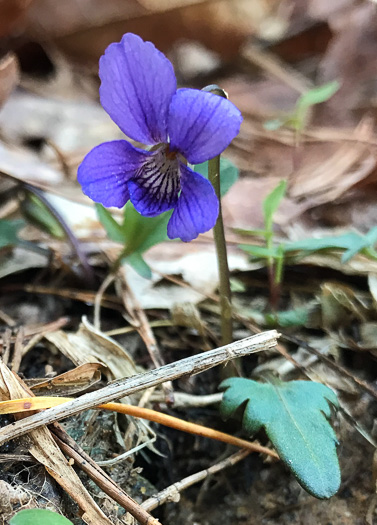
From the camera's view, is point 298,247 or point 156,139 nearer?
point 156,139

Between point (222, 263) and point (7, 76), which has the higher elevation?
point (7, 76)

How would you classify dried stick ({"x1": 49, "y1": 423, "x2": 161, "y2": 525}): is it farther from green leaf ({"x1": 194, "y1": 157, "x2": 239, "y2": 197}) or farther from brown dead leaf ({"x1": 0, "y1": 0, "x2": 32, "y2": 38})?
brown dead leaf ({"x1": 0, "y1": 0, "x2": 32, "y2": 38})

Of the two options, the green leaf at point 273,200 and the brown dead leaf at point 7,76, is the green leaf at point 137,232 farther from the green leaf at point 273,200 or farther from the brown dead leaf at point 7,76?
the brown dead leaf at point 7,76

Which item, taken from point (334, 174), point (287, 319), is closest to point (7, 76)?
point (287, 319)

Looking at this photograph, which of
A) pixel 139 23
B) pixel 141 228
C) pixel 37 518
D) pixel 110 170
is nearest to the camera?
pixel 37 518

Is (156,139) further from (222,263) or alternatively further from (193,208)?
(222,263)

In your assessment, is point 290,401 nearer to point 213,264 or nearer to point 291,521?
point 291,521
